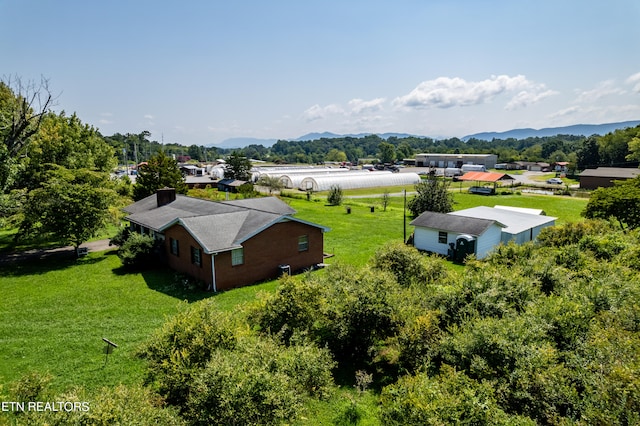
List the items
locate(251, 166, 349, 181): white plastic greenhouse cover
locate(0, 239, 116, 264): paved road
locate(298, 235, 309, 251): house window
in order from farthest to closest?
locate(251, 166, 349, 181): white plastic greenhouse cover
locate(0, 239, 116, 264): paved road
locate(298, 235, 309, 251): house window

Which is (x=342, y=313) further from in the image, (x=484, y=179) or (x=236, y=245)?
(x=484, y=179)

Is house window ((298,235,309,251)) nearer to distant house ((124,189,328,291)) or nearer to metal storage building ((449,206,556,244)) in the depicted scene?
distant house ((124,189,328,291))

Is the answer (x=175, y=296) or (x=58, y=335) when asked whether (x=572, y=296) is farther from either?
(x=58, y=335)

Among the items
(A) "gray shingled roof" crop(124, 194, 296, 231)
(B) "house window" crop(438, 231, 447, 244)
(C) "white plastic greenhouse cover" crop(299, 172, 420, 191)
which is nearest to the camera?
(A) "gray shingled roof" crop(124, 194, 296, 231)

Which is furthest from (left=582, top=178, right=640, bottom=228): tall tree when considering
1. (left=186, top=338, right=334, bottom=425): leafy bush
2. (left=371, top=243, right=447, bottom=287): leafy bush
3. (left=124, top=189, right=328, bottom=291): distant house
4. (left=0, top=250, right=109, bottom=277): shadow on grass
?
(left=0, top=250, right=109, bottom=277): shadow on grass

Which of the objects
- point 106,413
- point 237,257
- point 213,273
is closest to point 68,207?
point 213,273
